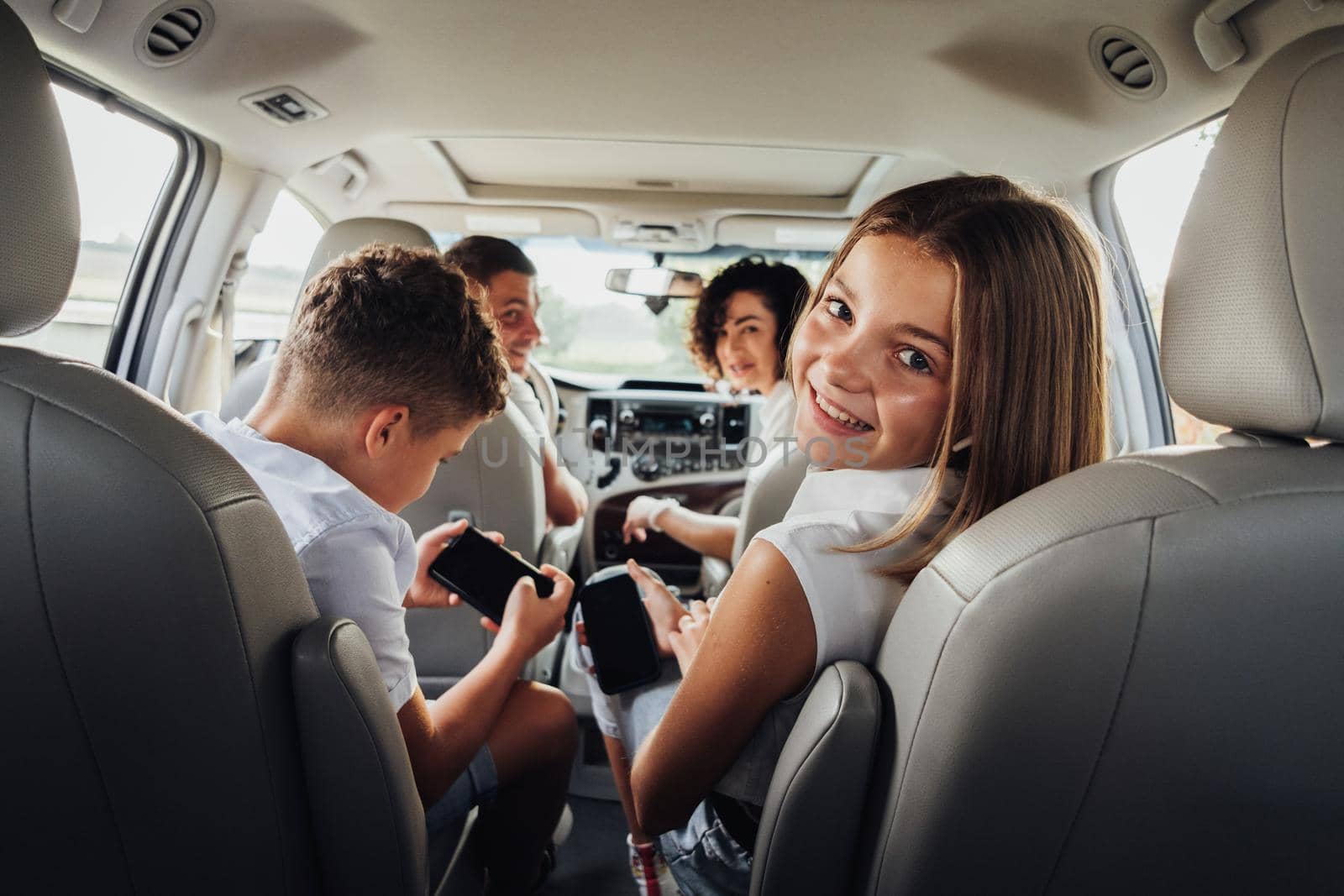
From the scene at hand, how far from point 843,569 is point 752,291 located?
219 centimetres

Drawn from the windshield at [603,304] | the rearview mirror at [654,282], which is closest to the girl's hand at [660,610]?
the windshield at [603,304]

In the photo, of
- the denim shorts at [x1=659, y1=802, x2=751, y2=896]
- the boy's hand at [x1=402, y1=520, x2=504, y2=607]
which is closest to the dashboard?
the boy's hand at [x1=402, y1=520, x2=504, y2=607]

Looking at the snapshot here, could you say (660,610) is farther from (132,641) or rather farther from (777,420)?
(777,420)

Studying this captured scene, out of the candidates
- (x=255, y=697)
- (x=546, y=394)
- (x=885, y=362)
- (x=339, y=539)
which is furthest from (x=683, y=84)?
(x=546, y=394)

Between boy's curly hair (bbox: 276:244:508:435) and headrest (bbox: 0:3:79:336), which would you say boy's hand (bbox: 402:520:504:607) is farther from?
headrest (bbox: 0:3:79:336)

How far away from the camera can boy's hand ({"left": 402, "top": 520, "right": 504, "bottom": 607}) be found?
5.72 ft

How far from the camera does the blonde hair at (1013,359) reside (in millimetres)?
1044

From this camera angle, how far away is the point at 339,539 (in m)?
1.14

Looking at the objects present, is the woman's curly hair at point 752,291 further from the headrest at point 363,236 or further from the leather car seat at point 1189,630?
the leather car seat at point 1189,630

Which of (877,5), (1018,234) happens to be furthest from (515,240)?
(1018,234)

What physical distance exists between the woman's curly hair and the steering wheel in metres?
0.82

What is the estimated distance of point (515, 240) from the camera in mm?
3441

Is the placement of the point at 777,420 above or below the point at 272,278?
below

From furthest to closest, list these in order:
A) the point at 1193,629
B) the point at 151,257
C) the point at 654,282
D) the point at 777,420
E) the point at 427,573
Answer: the point at 654,282, the point at 777,420, the point at 151,257, the point at 427,573, the point at 1193,629
